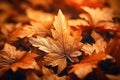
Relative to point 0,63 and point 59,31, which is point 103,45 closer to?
point 59,31

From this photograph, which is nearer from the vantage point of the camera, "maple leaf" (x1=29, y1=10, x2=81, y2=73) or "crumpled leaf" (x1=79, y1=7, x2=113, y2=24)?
"maple leaf" (x1=29, y1=10, x2=81, y2=73)

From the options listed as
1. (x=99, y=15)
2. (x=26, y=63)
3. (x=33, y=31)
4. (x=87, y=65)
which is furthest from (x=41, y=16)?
(x=87, y=65)

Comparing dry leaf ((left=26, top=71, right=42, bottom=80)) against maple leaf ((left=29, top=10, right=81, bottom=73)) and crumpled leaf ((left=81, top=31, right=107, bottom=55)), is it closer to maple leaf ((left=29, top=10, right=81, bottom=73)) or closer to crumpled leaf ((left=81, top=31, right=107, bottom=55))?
maple leaf ((left=29, top=10, right=81, bottom=73))

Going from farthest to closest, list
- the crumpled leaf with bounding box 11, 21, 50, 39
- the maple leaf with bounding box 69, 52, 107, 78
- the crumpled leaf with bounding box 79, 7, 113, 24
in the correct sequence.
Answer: the crumpled leaf with bounding box 79, 7, 113, 24 → the crumpled leaf with bounding box 11, 21, 50, 39 → the maple leaf with bounding box 69, 52, 107, 78

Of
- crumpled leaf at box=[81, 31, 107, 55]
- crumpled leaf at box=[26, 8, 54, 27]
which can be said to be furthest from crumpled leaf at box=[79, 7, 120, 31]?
crumpled leaf at box=[26, 8, 54, 27]

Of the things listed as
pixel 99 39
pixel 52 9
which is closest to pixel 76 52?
pixel 99 39

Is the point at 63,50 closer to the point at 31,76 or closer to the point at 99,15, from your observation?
the point at 31,76

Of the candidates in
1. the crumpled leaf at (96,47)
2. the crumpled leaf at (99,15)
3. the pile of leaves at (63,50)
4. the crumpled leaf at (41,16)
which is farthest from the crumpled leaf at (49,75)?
the crumpled leaf at (99,15)
